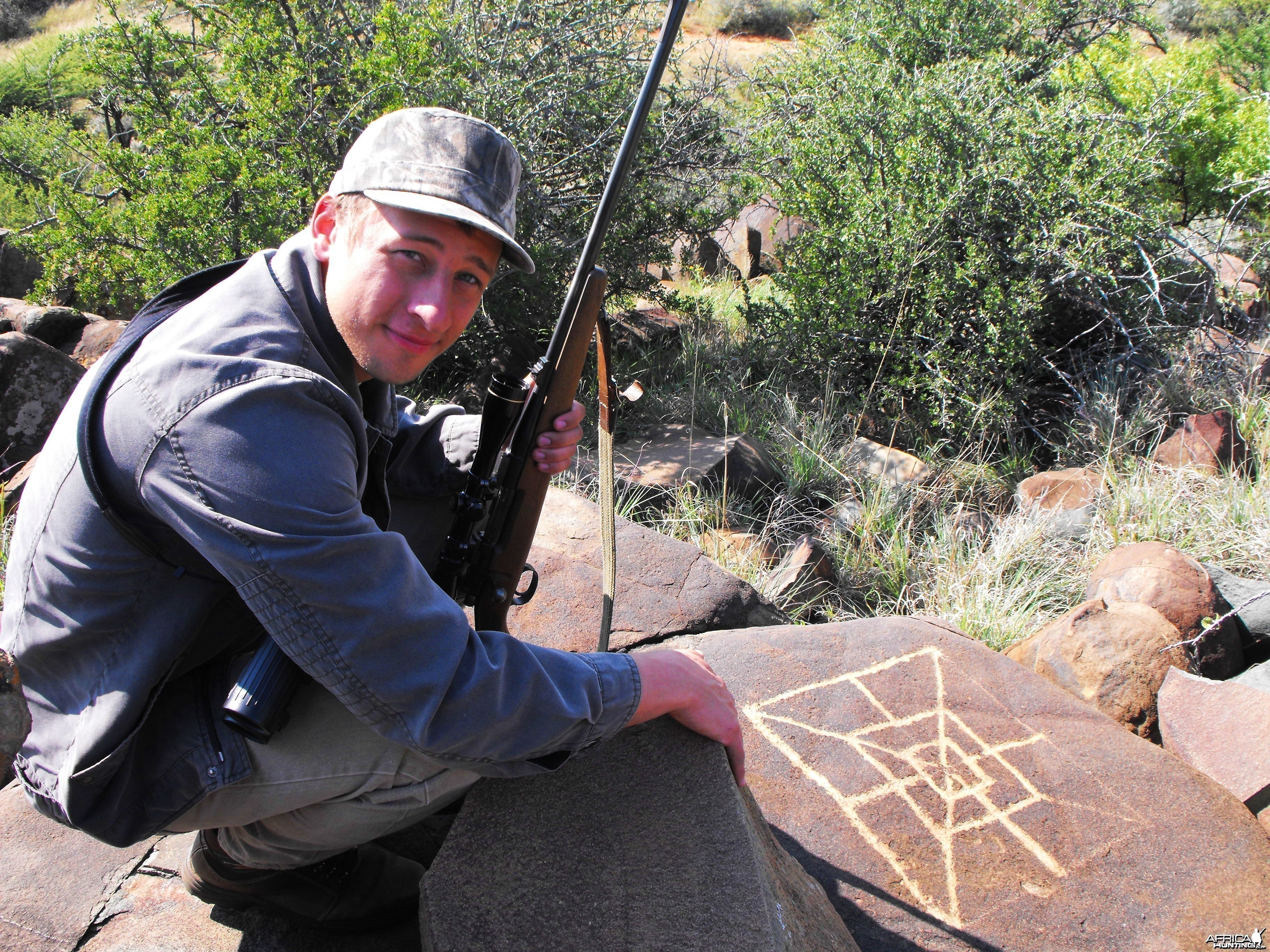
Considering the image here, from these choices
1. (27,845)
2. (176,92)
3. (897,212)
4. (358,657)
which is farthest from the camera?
(897,212)

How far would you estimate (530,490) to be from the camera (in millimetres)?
2182

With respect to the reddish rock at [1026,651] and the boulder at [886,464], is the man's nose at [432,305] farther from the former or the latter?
the boulder at [886,464]

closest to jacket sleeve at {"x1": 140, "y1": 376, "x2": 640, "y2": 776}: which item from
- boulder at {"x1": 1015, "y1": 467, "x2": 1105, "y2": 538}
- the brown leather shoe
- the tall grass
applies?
the brown leather shoe

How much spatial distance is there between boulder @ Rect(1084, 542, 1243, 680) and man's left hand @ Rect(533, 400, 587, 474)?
2.46 metres

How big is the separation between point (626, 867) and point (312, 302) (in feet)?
3.78

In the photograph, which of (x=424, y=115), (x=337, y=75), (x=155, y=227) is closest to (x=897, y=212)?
(x=337, y=75)

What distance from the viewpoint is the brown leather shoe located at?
177 centimetres

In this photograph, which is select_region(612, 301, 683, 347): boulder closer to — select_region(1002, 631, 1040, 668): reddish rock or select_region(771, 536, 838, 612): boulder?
select_region(771, 536, 838, 612): boulder

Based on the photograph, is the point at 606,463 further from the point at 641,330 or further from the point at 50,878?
the point at 641,330

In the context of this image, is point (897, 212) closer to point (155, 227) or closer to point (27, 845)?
point (155, 227)

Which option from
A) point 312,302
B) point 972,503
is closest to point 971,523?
point 972,503

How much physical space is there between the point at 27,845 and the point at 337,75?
14.0ft

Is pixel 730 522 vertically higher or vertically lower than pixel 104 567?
lower

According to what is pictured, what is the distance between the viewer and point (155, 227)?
4.45 meters
